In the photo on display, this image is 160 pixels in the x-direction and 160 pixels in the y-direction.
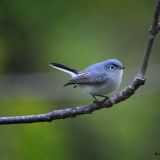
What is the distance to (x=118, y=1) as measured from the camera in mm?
9227

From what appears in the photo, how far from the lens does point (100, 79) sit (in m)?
3.66

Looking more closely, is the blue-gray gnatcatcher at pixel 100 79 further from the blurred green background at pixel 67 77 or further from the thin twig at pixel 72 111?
the blurred green background at pixel 67 77

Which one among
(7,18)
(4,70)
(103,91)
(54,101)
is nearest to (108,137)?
(54,101)

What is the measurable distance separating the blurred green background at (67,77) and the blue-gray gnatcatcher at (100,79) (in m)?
2.81

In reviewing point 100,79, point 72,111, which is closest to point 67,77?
point 100,79

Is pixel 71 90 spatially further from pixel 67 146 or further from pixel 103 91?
pixel 103 91

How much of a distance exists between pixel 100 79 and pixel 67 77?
4.10m

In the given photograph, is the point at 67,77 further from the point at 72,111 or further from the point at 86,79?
the point at 72,111

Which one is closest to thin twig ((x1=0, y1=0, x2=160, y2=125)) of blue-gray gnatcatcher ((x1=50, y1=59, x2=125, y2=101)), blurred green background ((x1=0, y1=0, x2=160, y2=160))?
blue-gray gnatcatcher ((x1=50, y1=59, x2=125, y2=101))

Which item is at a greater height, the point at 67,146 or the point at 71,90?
the point at 71,90

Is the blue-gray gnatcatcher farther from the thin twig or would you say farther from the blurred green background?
the blurred green background

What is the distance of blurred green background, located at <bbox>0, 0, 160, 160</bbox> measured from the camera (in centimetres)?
734

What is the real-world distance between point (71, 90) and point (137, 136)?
1.11 m

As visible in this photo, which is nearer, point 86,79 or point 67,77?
point 86,79
